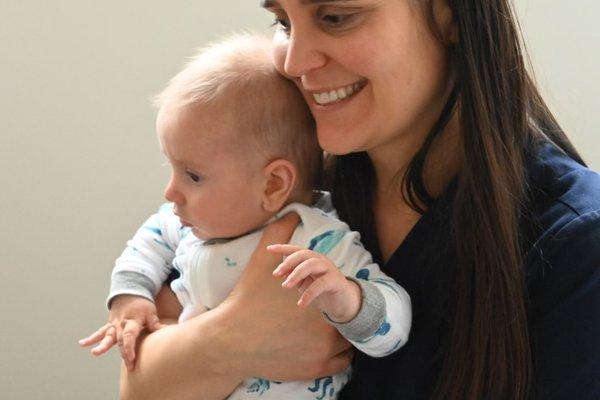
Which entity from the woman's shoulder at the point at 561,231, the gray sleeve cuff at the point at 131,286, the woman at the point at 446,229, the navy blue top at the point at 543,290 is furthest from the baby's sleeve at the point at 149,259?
the woman's shoulder at the point at 561,231

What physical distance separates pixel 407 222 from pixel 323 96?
23 cm

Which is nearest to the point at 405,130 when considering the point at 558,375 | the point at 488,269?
the point at 488,269

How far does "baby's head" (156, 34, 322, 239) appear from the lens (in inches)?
45.9

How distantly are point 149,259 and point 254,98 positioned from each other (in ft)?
1.15

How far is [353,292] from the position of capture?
39.8 inches

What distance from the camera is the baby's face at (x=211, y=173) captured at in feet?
3.82

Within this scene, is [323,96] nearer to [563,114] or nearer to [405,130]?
[405,130]

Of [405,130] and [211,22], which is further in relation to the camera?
[211,22]

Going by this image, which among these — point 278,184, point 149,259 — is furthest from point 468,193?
point 149,259

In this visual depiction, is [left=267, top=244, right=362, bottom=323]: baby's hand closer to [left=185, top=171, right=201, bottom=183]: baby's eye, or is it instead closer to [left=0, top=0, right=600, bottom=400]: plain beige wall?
[left=185, top=171, right=201, bottom=183]: baby's eye

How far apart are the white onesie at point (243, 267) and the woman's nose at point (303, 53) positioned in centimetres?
20

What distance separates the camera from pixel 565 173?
1139 mm

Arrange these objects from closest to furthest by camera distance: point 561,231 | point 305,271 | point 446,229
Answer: point 305,271 < point 561,231 < point 446,229

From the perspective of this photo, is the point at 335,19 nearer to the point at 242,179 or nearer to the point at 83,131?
the point at 242,179
